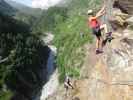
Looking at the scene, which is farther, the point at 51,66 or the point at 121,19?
the point at 51,66

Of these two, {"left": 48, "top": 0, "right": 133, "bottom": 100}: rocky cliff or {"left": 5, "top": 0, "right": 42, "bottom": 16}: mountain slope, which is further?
{"left": 5, "top": 0, "right": 42, "bottom": 16}: mountain slope

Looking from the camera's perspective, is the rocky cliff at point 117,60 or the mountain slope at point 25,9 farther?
the mountain slope at point 25,9

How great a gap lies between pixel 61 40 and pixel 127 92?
34590 mm

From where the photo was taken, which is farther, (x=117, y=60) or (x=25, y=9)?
(x=25, y=9)

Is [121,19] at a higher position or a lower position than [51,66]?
higher

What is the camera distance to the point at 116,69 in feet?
84.8

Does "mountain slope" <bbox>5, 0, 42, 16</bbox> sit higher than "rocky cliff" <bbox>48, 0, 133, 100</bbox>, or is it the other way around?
"mountain slope" <bbox>5, 0, 42, 16</bbox>

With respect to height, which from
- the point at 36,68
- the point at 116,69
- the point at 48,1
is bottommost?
the point at 36,68

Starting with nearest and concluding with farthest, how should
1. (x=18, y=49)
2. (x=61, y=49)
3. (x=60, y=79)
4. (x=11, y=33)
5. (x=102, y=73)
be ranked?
(x=102, y=73), (x=60, y=79), (x=61, y=49), (x=18, y=49), (x=11, y=33)

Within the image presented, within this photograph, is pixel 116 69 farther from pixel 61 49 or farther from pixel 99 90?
pixel 61 49

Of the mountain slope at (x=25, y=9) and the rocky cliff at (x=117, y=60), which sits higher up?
the mountain slope at (x=25, y=9)

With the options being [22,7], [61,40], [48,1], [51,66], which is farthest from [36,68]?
[22,7]

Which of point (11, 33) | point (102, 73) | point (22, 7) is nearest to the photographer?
point (102, 73)

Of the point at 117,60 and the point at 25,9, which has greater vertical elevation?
the point at 25,9
